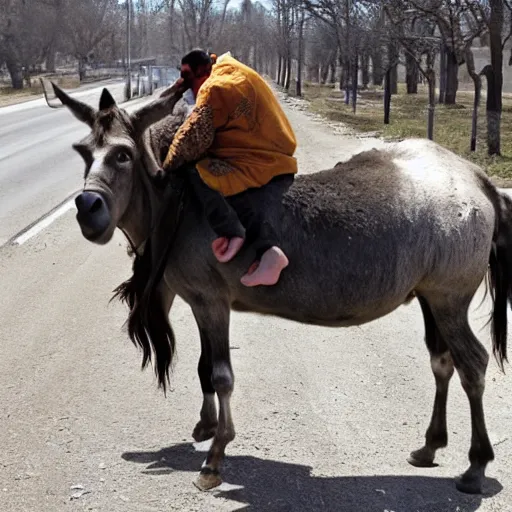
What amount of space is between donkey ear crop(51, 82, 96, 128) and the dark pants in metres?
0.64

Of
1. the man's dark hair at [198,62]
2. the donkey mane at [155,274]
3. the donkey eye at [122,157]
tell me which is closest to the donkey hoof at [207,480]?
the donkey mane at [155,274]

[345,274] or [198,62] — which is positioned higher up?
[198,62]

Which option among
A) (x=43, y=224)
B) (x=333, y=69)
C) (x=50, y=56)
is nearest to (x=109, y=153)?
(x=43, y=224)

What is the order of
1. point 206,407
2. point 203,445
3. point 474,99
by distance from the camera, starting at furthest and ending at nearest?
point 474,99, point 206,407, point 203,445

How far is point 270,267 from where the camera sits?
3.98 metres

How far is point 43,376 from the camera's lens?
5.62 meters

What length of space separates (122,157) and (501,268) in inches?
83.3

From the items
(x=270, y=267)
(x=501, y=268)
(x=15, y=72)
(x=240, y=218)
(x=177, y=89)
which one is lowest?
(x=501, y=268)

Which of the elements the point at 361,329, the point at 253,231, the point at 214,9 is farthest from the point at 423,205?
the point at 214,9

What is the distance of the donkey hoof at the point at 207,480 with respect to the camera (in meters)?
4.21

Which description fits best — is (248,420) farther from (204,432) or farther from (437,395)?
(437,395)

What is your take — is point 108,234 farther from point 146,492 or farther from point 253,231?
point 146,492

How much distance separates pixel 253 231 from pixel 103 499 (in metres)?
1.50

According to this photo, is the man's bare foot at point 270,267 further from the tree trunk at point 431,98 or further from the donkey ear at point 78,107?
the tree trunk at point 431,98
